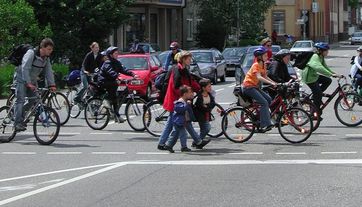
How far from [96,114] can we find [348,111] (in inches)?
211

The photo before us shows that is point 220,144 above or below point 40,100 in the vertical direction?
below

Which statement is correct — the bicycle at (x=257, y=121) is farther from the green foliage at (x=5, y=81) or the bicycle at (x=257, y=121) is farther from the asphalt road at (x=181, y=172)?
the green foliage at (x=5, y=81)

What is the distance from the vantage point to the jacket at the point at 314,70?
14203 millimetres

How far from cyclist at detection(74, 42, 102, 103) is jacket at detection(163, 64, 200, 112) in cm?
546

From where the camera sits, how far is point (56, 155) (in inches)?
457

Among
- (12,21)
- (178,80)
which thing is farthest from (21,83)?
(12,21)

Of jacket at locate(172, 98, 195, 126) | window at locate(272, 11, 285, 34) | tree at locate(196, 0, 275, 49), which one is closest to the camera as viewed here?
jacket at locate(172, 98, 195, 126)

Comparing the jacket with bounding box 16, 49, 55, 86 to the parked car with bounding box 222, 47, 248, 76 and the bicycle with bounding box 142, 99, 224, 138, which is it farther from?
the parked car with bounding box 222, 47, 248, 76

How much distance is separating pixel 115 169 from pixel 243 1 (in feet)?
135

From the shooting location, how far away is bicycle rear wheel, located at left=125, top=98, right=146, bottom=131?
14.6 meters

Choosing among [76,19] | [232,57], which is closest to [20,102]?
[76,19]

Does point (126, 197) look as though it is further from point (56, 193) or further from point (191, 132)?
point (191, 132)

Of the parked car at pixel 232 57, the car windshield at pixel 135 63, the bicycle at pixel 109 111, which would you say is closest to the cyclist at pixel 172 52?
the bicycle at pixel 109 111

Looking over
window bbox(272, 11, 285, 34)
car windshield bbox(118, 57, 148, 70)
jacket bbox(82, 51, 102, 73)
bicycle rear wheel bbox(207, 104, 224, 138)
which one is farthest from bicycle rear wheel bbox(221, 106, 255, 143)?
window bbox(272, 11, 285, 34)
